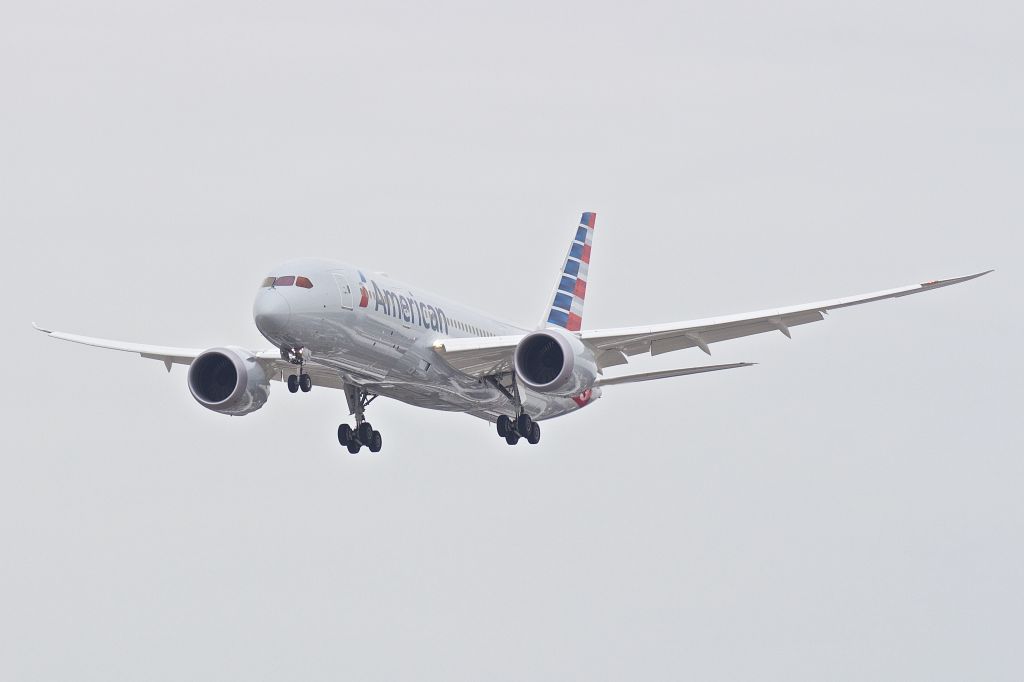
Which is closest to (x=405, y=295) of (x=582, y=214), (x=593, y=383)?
(x=593, y=383)

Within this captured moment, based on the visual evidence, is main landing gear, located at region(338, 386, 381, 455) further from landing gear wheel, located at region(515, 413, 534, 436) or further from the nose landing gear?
landing gear wheel, located at region(515, 413, 534, 436)

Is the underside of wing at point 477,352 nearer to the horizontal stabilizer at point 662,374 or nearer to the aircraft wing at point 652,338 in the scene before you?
the aircraft wing at point 652,338

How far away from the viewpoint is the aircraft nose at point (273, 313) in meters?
40.6

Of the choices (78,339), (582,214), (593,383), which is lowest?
(593,383)

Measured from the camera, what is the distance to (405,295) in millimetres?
45031

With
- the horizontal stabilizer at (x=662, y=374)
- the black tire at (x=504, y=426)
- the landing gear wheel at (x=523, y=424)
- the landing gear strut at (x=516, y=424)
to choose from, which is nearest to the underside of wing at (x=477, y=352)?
the landing gear strut at (x=516, y=424)

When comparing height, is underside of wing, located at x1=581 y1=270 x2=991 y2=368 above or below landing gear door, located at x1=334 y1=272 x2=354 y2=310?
below

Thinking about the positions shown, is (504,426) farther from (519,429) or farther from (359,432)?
(359,432)

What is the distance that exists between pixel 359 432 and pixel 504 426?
4.46 m

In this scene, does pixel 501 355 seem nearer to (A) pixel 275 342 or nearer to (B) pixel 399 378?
(B) pixel 399 378

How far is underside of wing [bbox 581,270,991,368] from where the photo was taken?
42.7 meters

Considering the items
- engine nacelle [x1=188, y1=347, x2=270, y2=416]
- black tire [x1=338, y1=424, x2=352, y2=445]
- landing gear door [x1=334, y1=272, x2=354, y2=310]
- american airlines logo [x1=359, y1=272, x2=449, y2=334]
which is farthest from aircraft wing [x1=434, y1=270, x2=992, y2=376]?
engine nacelle [x1=188, y1=347, x2=270, y2=416]

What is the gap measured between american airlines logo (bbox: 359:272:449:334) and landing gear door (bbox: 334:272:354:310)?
1.43ft

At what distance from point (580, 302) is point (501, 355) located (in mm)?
11304
